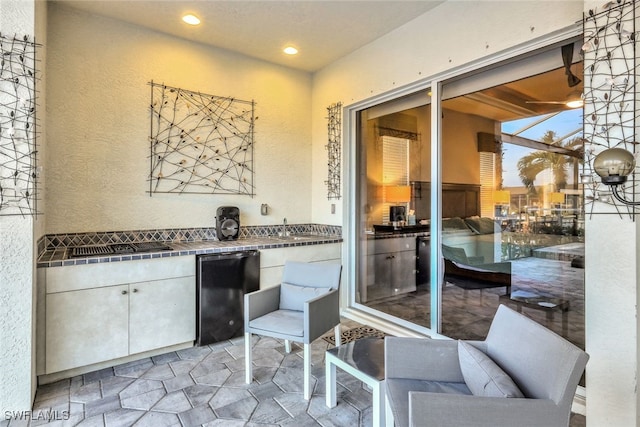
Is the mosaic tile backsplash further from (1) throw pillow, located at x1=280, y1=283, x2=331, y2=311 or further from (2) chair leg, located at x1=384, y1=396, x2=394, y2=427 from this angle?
(2) chair leg, located at x1=384, y1=396, x2=394, y2=427

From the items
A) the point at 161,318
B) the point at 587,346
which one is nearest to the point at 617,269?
the point at 587,346

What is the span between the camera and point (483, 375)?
1.43 m

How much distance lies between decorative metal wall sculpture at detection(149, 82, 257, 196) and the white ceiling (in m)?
0.58

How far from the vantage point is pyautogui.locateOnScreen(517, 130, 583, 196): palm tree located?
7.49ft

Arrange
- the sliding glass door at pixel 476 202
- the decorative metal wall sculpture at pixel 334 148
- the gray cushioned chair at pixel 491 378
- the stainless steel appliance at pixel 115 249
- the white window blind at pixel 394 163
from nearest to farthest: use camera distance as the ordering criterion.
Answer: the gray cushioned chair at pixel 491 378 < the sliding glass door at pixel 476 202 < the stainless steel appliance at pixel 115 249 < the white window blind at pixel 394 163 < the decorative metal wall sculpture at pixel 334 148

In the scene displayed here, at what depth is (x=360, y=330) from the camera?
348cm

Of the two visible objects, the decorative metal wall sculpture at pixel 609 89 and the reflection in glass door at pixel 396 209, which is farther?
the reflection in glass door at pixel 396 209

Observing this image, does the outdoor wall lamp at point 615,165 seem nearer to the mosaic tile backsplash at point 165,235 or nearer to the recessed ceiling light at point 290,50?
the mosaic tile backsplash at point 165,235

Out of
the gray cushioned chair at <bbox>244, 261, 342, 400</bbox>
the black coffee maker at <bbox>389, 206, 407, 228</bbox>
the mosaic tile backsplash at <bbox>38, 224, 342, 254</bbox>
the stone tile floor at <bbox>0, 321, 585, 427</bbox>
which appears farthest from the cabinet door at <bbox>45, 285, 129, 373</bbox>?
the black coffee maker at <bbox>389, 206, 407, 228</bbox>

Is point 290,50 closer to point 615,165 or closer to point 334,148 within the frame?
point 334,148

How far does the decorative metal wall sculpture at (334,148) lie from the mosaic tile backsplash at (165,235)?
0.46 m

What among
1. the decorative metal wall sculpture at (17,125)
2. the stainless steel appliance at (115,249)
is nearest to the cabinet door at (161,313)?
the stainless steel appliance at (115,249)

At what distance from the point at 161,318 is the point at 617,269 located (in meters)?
3.09

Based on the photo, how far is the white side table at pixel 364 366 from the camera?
174cm
